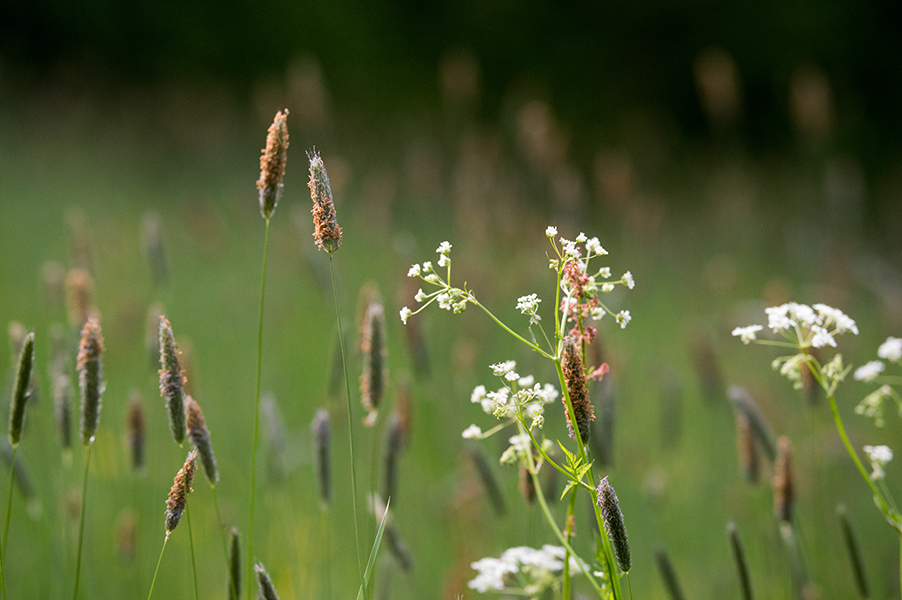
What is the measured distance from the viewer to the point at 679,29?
9.26 meters

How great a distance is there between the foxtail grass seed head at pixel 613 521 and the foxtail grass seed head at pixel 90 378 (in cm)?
67

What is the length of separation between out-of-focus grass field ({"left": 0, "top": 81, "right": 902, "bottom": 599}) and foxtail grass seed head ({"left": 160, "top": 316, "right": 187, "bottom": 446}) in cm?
54

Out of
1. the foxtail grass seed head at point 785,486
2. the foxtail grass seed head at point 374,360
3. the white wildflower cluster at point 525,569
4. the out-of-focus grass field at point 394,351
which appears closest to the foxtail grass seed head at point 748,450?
the foxtail grass seed head at point 785,486

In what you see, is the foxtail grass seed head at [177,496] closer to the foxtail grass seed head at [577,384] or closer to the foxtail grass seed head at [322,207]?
the foxtail grass seed head at [322,207]

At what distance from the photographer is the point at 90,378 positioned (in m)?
0.92

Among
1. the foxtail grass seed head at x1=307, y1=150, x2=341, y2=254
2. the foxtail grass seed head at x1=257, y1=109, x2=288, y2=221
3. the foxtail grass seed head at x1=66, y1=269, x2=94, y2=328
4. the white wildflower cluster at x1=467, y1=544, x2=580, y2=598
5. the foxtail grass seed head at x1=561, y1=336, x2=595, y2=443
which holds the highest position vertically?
the foxtail grass seed head at x1=66, y1=269, x2=94, y2=328

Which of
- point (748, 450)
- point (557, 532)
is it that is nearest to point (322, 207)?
point (557, 532)

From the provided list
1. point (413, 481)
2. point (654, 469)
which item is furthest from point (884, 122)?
point (413, 481)

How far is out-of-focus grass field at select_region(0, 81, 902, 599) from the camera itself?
1967 mm

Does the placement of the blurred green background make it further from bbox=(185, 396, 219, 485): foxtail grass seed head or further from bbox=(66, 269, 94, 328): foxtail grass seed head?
bbox=(185, 396, 219, 485): foxtail grass seed head

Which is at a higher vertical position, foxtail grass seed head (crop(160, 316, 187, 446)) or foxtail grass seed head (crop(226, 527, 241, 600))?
foxtail grass seed head (crop(160, 316, 187, 446))

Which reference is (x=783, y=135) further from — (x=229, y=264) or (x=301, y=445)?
(x=301, y=445)

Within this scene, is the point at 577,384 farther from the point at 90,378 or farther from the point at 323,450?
the point at 90,378

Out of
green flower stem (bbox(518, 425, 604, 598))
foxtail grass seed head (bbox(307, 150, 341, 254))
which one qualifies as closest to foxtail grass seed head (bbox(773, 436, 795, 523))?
green flower stem (bbox(518, 425, 604, 598))
